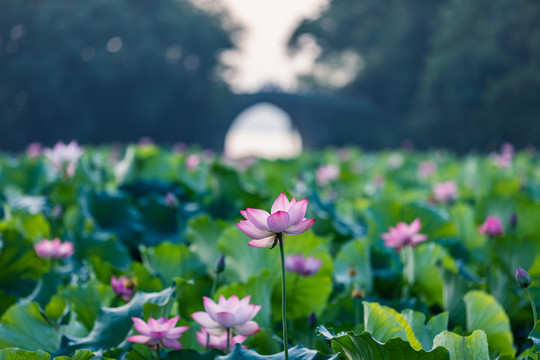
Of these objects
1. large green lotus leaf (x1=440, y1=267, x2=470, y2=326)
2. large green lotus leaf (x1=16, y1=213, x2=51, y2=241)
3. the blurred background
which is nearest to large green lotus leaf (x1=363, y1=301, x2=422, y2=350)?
large green lotus leaf (x1=440, y1=267, x2=470, y2=326)

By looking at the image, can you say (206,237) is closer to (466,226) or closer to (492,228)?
(492,228)

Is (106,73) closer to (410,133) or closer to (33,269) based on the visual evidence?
(410,133)

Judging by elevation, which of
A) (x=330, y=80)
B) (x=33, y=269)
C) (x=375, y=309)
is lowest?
(x=375, y=309)

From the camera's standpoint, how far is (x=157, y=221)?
173cm

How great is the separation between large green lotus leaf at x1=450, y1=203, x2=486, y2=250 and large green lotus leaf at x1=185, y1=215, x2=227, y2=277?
74 centimetres

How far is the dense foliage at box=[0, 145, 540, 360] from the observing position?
91cm

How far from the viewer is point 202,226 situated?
1387 mm

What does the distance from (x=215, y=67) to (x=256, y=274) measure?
26960 millimetres

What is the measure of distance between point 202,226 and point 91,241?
0.30 meters

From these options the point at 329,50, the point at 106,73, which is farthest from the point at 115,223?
the point at 329,50

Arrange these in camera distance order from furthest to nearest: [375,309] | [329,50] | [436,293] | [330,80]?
1. [330,80]
2. [329,50]
3. [436,293]
4. [375,309]

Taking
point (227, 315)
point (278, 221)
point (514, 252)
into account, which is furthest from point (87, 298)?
point (514, 252)

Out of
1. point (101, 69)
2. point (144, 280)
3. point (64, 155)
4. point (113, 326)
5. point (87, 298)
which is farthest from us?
point (101, 69)

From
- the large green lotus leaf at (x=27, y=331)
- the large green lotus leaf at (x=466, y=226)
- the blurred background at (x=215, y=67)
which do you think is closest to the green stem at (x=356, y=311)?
the large green lotus leaf at (x=27, y=331)
